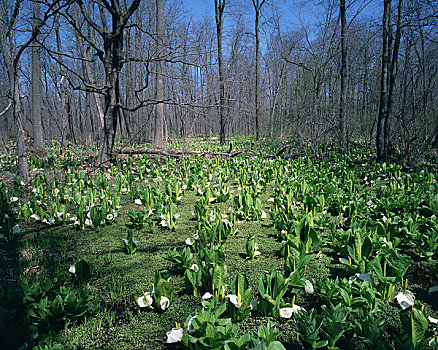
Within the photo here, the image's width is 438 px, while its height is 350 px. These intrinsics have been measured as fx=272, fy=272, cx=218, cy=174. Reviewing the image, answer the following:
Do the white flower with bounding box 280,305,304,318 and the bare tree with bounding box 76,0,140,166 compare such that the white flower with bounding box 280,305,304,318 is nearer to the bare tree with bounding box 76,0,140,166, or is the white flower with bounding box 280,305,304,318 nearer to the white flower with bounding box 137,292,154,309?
the white flower with bounding box 137,292,154,309

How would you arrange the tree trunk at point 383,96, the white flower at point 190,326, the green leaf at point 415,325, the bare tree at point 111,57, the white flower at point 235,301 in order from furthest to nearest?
the tree trunk at point 383,96, the bare tree at point 111,57, the white flower at point 235,301, the white flower at point 190,326, the green leaf at point 415,325

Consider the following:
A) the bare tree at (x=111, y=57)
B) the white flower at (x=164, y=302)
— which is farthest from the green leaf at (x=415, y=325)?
the bare tree at (x=111, y=57)

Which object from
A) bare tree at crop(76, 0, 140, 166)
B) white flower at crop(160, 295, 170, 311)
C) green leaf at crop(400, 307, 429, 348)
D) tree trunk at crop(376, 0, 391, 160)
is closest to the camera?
green leaf at crop(400, 307, 429, 348)

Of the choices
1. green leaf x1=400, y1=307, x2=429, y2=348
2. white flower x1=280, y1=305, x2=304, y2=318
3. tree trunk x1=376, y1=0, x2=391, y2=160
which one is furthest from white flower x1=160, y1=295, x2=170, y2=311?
tree trunk x1=376, y1=0, x2=391, y2=160

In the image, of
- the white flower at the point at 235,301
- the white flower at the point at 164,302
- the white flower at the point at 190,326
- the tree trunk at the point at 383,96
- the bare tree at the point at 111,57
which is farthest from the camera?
the tree trunk at the point at 383,96

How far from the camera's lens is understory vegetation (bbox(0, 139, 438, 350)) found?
149 cm

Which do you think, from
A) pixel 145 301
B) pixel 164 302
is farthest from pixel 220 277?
pixel 145 301

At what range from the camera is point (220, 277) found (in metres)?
1.92

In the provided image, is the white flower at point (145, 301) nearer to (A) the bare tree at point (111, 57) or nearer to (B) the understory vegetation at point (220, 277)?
(B) the understory vegetation at point (220, 277)

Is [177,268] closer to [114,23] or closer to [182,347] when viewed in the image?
[182,347]

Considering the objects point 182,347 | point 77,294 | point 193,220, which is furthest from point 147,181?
point 182,347

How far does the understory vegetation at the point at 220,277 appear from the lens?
1492 mm

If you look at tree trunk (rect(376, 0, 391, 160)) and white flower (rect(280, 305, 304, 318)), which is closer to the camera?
white flower (rect(280, 305, 304, 318))

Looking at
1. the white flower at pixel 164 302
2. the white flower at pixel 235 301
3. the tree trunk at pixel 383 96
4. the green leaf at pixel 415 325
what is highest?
the tree trunk at pixel 383 96
